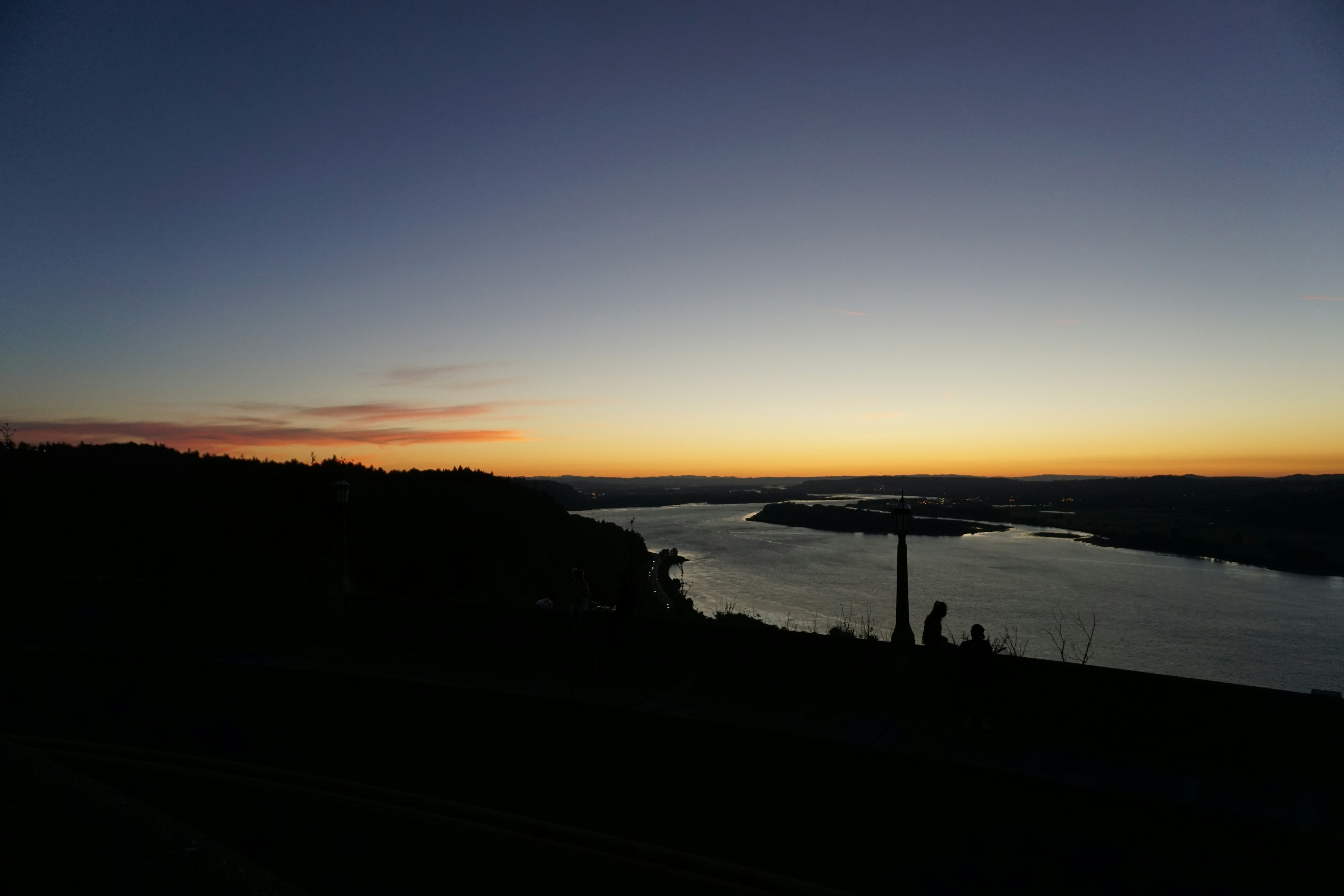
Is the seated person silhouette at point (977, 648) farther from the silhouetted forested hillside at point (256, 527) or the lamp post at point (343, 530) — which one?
the silhouetted forested hillside at point (256, 527)

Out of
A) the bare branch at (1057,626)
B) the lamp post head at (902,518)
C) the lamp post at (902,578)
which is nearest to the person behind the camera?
the lamp post at (902,578)

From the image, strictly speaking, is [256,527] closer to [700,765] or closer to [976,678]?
[700,765]

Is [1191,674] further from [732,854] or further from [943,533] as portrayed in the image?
[943,533]

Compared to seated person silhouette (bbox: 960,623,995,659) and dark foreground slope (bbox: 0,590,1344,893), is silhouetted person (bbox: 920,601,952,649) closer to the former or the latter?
dark foreground slope (bbox: 0,590,1344,893)

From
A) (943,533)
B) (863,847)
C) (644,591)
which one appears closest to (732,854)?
(863,847)

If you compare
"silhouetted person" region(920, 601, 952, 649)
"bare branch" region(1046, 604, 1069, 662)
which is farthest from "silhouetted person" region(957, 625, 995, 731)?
"bare branch" region(1046, 604, 1069, 662)

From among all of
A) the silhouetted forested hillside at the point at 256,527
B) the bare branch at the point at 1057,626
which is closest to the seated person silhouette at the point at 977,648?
the silhouetted forested hillside at the point at 256,527

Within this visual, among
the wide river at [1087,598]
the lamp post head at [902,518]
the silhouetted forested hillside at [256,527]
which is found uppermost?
the lamp post head at [902,518]
